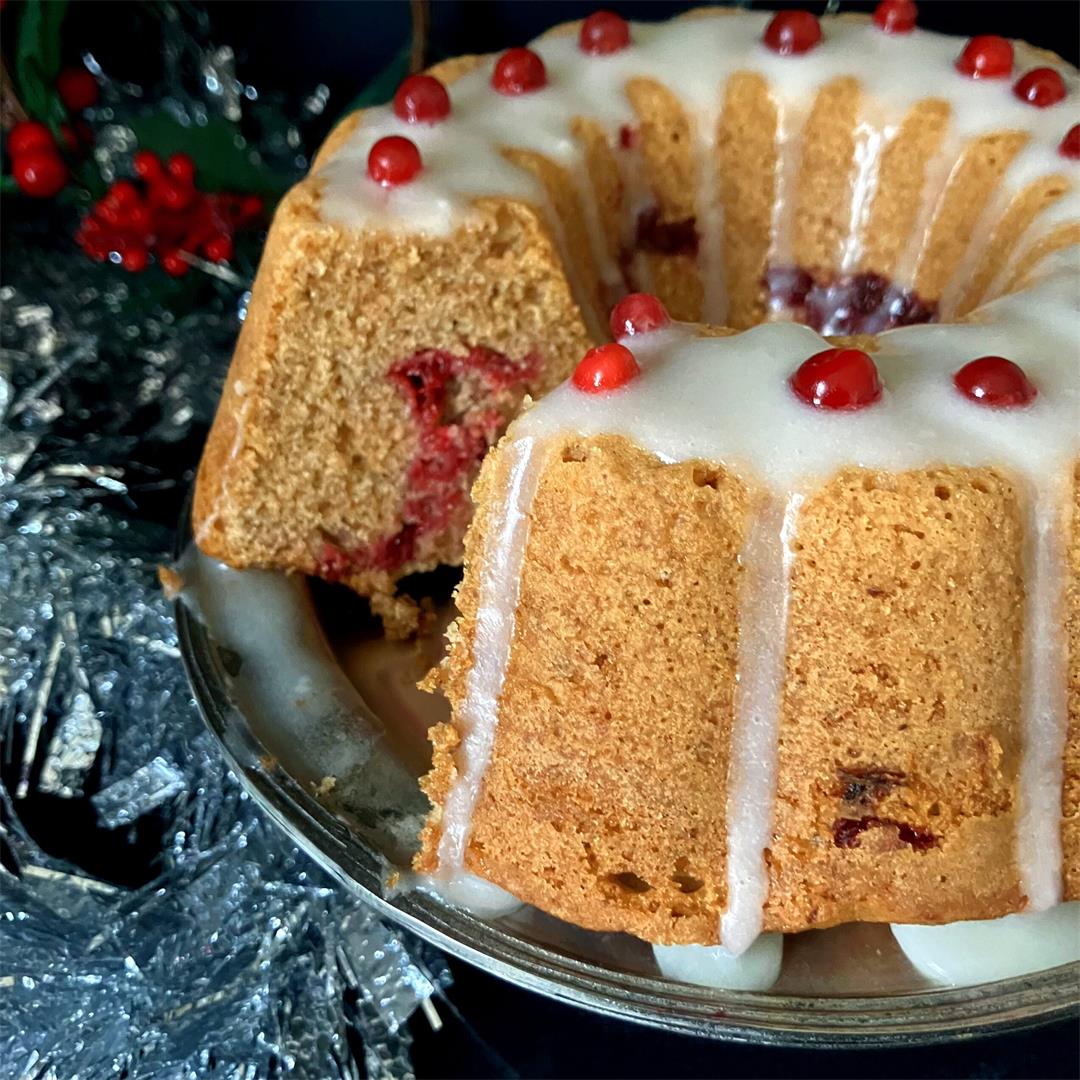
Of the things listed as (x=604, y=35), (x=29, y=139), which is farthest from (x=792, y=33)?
(x=29, y=139)

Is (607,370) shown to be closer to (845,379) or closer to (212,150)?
(845,379)

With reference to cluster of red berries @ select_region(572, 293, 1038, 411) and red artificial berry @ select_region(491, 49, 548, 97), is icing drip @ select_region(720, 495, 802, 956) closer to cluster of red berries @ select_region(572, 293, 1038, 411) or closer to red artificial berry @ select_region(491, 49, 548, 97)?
cluster of red berries @ select_region(572, 293, 1038, 411)

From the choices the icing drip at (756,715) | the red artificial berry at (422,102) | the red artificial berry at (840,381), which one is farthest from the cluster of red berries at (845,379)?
the red artificial berry at (422,102)

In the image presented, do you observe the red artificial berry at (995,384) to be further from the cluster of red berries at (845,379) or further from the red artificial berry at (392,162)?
the red artificial berry at (392,162)

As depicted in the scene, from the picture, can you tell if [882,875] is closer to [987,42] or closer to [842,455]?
[842,455]

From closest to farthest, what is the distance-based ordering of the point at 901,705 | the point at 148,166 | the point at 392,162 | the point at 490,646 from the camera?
the point at 901,705 → the point at 490,646 → the point at 392,162 → the point at 148,166

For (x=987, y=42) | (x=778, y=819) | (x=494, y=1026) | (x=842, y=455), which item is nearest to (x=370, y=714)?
(x=494, y=1026)

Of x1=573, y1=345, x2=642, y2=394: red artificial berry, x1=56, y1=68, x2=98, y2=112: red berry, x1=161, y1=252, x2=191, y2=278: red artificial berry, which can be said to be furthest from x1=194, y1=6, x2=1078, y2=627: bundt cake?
x1=56, y1=68, x2=98, y2=112: red berry
